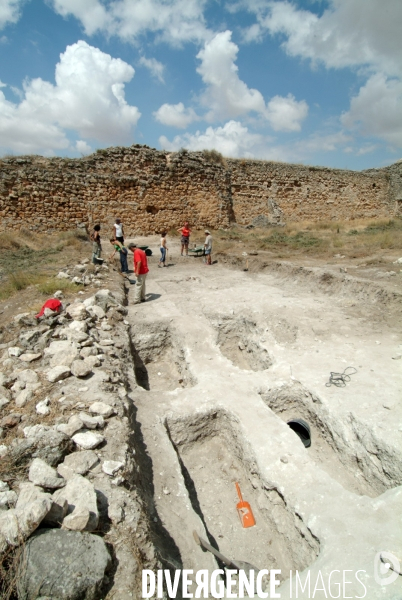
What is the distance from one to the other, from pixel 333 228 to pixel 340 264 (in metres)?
8.48

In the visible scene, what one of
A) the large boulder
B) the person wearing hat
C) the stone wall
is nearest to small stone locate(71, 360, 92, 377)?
the large boulder

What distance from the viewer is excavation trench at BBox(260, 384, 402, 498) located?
11.1 ft

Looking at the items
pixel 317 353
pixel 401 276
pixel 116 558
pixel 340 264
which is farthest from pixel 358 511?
pixel 340 264

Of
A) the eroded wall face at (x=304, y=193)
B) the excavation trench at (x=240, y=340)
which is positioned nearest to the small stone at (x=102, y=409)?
the excavation trench at (x=240, y=340)

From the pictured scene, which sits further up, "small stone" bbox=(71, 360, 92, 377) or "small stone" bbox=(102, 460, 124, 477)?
"small stone" bbox=(71, 360, 92, 377)

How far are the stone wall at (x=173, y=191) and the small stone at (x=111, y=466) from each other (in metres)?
12.8

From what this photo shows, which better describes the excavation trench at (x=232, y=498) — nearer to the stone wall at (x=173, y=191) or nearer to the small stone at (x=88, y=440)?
the small stone at (x=88, y=440)

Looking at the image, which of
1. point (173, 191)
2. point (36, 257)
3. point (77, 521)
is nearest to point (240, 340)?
point (77, 521)

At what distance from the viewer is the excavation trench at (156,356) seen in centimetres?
580

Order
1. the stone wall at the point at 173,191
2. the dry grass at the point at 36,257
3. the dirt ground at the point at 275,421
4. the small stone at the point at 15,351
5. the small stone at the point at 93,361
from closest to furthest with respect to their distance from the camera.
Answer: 1. the dirt ground at the point at 275,421
2. the small stone at the point at 93,361
3. the small stone at the point at 15,351
4. the dry grass at the point at 36,257
5. the stone wall at the point at 173,191

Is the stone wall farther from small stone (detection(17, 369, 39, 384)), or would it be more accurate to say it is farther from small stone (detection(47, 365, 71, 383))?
small stone (detection(47, 365, 71, 383))

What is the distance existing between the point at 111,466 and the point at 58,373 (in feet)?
5.04

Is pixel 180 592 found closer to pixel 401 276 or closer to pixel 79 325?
pixel 79 325

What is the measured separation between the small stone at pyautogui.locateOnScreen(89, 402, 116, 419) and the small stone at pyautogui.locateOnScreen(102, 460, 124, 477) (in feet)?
2.02
